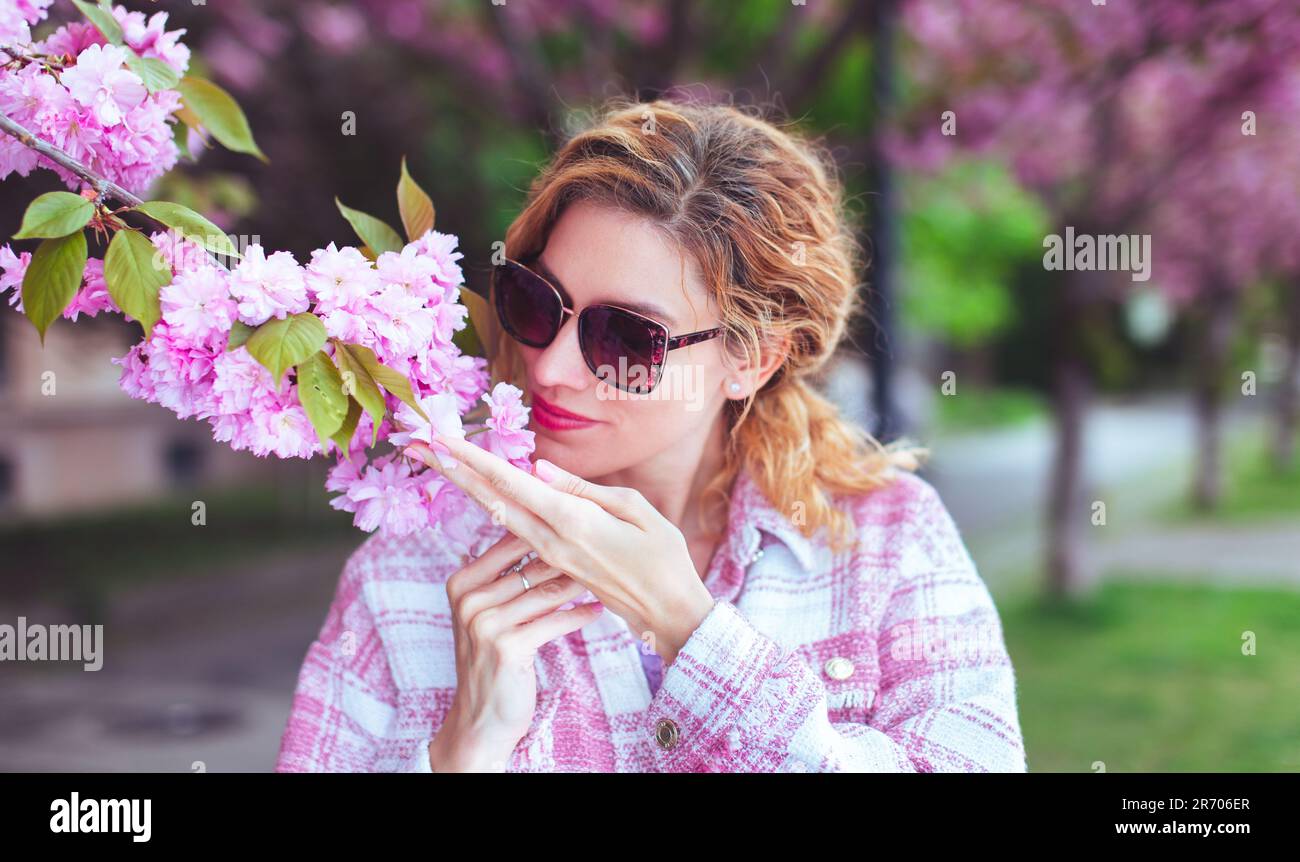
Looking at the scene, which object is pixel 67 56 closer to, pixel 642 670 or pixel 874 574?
pixel 642 670

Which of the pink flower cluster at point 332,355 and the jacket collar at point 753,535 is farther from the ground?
the pink flower cluster at point 332,355

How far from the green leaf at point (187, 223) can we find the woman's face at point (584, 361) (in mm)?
615

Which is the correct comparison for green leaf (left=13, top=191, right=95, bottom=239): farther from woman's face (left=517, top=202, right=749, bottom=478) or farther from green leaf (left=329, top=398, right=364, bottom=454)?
woman's face (left=517, top=202, right=749, bottom=478)

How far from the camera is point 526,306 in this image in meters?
1.96

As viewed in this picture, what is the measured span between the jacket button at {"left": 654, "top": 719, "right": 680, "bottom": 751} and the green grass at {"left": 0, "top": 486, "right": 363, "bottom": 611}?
23.4ft

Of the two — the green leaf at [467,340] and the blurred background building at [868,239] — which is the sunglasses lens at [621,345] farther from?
the blurred background building at [868,239]

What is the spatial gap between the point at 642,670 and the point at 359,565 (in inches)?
23.5

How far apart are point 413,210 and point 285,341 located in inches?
18.6

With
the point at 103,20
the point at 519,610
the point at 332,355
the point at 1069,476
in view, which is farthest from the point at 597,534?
the point at 1069,476

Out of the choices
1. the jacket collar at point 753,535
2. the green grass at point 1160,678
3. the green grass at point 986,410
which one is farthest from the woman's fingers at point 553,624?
the green grass at point 986,410

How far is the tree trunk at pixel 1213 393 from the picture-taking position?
35.0ft

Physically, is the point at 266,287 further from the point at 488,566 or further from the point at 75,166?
the point at 488,566

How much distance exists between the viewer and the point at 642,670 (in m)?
2.00
